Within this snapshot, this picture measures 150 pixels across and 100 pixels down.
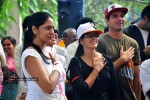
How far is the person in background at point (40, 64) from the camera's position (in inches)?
210

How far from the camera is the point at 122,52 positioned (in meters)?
6.97

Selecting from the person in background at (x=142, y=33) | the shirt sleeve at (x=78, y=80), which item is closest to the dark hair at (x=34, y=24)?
the shirt sleeve at (x=78, y=80)

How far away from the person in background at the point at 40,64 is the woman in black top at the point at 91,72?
2.26 feet

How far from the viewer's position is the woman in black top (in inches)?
251

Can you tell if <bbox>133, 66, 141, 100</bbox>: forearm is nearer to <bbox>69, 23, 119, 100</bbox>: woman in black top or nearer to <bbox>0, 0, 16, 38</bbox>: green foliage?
<bbox>69, 23, 119, 100</bbox>: woman in black top

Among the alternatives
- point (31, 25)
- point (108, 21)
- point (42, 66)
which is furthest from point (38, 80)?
point (108, 21)

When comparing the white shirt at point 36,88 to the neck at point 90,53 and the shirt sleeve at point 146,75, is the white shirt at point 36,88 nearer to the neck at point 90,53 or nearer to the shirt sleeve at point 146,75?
the neck at point 90,53

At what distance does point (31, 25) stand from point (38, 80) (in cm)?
65

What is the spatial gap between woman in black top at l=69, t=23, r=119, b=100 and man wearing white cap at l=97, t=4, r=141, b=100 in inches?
13.7

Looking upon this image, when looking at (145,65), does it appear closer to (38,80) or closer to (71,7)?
(38,80)

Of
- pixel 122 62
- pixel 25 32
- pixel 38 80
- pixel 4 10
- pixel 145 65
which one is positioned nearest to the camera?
pixel 38 80

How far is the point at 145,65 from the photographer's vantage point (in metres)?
6.33

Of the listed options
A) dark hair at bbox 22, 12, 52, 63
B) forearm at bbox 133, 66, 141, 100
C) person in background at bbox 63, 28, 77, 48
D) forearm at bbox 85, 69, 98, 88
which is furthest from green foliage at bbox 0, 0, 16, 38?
dark hair at bbox 22, 12, 52, 63

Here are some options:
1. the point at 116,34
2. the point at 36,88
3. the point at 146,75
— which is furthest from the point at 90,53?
the point at 36,88
